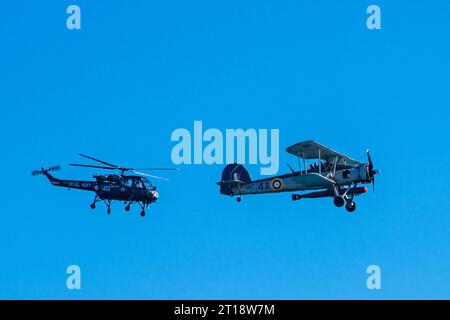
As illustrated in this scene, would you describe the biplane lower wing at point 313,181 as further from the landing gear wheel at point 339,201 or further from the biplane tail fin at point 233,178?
the biplane tail fin at point 233,178

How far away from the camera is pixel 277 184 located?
5897 cm

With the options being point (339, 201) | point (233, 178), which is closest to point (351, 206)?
point (339, 201)

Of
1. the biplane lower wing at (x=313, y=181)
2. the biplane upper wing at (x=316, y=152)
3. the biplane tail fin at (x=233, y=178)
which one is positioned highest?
the biplane upper wing at (x=316, y=152)

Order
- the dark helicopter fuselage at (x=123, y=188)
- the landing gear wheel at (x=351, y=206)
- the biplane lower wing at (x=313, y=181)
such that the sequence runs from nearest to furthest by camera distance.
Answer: the biplane lower wing at (x=313, y=181)
the landing gear wheel at (x=351, y=206)
the dark helicopter fuselage at (x=123, y=188)

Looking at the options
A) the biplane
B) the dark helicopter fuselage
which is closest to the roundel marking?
the biplane

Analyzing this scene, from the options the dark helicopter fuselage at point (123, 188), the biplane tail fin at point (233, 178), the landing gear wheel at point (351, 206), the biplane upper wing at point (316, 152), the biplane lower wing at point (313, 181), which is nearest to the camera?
the biplane lower wing at point (313, 181)

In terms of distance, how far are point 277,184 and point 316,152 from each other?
301 centimetres

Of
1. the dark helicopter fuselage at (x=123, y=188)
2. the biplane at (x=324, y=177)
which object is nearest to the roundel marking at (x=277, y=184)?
the biplane at (x=324, y=177)

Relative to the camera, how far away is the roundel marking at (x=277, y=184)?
58800 mm

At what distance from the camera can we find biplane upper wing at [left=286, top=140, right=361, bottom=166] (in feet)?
188

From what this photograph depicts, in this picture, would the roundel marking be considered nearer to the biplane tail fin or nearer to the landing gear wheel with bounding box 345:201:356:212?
the biplane tail fin

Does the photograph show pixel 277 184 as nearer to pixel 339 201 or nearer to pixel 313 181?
pixel 313 181
